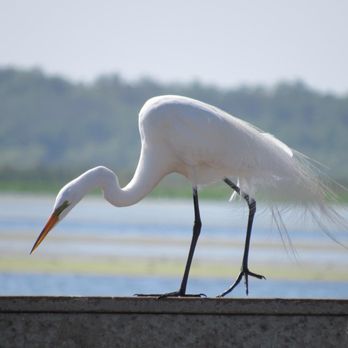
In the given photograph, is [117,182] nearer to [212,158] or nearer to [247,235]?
[212,158]

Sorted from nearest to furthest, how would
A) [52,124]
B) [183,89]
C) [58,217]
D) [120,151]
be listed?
[58,217], [120,151], [52,124], [183,89]

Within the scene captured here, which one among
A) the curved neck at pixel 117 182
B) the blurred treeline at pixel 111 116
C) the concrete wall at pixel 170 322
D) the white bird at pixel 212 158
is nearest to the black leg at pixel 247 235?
the white bird at pixel 212 158

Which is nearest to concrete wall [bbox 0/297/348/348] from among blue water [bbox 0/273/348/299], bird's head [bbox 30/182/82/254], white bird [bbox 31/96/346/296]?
bird's head [bbox 30/182/82/254]

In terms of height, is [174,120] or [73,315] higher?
[174,120]

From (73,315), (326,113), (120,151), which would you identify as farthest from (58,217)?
(326,113)

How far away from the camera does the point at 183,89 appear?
167m

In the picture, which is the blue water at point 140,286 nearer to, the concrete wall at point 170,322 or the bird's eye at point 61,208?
the bird's eye at point 61,208

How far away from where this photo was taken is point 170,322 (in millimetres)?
7035

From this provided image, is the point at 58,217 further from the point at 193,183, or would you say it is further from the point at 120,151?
the point at 120,151

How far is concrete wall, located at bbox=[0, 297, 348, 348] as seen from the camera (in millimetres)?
6988

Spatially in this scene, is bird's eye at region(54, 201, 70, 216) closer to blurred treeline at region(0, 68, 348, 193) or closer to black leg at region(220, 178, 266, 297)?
black leg at region(220, 178, 266, 297)

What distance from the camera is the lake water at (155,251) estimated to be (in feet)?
57.0

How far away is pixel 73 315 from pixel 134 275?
13254 millimetres

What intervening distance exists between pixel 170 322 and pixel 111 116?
142 metres
